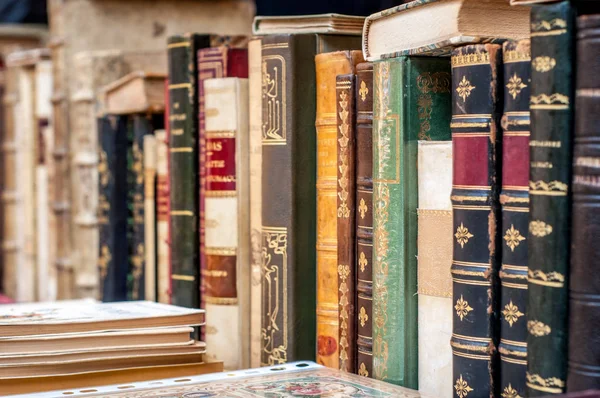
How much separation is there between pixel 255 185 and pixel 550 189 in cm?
52

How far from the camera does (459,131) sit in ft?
3.12

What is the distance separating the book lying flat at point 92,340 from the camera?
112 cm

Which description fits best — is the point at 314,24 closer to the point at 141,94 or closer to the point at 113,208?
the point at 141,94

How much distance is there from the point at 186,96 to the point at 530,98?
0.64 metres

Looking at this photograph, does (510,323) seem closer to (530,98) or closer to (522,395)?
→ (522,395)

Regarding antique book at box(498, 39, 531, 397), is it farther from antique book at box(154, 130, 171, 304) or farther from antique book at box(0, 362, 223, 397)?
antique book at box(154, 130, 171, 304)

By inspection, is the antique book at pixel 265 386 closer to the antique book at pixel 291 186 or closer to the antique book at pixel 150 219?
the antique book at pixel 291 186

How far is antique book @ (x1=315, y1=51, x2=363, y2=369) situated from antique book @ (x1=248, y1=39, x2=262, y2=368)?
92 millimetres

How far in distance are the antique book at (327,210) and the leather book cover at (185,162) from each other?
0.25 metres

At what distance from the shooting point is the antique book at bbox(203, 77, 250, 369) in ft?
4.25

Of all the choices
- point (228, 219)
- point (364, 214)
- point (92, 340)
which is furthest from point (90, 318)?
point (364, 214)

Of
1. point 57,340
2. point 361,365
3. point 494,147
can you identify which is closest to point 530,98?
point 494,147

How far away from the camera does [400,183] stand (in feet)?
3.43

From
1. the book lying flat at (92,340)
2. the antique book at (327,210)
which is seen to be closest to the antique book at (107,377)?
the book lying flat at (92,340)
